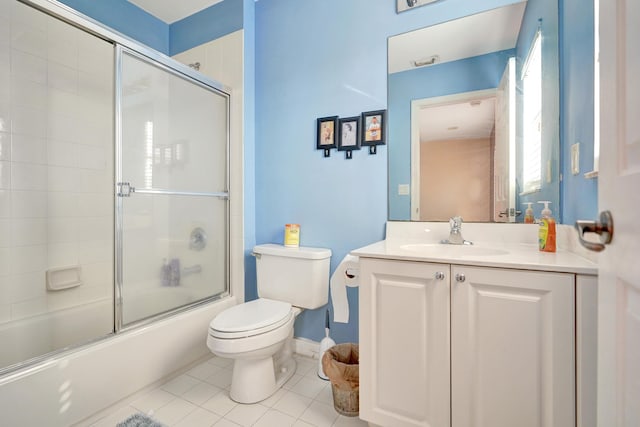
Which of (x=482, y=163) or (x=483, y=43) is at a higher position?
(x=483, y=43)

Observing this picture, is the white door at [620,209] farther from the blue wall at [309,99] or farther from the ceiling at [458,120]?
the blue wall at [309,99]

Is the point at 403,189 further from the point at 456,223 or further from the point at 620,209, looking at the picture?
the point at 620,209

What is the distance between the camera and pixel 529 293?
3.08 feet

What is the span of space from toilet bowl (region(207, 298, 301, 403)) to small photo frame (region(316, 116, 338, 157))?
100 centimetres

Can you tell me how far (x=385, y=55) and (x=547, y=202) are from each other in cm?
115

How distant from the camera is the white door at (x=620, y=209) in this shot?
1.56 feet

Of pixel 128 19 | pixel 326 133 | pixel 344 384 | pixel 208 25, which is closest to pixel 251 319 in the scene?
pixel 344 384

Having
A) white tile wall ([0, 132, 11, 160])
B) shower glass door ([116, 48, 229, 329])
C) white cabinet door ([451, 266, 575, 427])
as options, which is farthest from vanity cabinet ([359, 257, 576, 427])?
white tile wall ([0, 132, 11, 160])

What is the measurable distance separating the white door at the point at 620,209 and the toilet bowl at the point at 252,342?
3.90 ft

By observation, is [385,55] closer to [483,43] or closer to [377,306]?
[483,43]

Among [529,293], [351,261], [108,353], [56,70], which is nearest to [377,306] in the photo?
[351,261]

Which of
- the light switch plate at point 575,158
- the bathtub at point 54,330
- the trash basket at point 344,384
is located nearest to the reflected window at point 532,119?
the light switch plate at point 575,158

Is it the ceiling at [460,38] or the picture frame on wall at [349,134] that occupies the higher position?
the ceiling at [460,38]

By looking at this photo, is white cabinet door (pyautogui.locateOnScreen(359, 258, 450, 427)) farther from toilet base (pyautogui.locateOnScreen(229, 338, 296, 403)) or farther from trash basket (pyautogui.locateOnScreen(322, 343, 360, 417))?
toilet base (pyautogui.locateOnScreen(229, 338, 296, 403))
